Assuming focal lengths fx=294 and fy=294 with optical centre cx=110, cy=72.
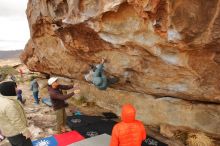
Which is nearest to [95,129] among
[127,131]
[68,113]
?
[68,113]

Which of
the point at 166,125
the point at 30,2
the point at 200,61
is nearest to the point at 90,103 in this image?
the point at 166,125

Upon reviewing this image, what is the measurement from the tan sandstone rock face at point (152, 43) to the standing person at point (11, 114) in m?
3.39

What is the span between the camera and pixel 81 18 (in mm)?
8867

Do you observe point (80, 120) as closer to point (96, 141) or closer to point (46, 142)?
point (46, 142)

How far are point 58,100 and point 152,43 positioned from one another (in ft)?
11.3

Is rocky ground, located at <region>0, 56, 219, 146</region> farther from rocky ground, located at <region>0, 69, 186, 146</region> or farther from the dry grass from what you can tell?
A: the dry grass

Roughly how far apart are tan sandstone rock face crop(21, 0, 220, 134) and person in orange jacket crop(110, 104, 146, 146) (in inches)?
86.5

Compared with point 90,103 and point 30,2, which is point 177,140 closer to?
point 90,103

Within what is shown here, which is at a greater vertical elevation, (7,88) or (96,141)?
(7,88)

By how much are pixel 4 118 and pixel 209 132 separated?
5.57 meters

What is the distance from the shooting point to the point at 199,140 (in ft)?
27.2

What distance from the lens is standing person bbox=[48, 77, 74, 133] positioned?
28.9 ft

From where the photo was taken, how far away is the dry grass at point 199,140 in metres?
8.23

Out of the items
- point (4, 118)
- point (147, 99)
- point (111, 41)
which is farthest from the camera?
point (147, 99)
